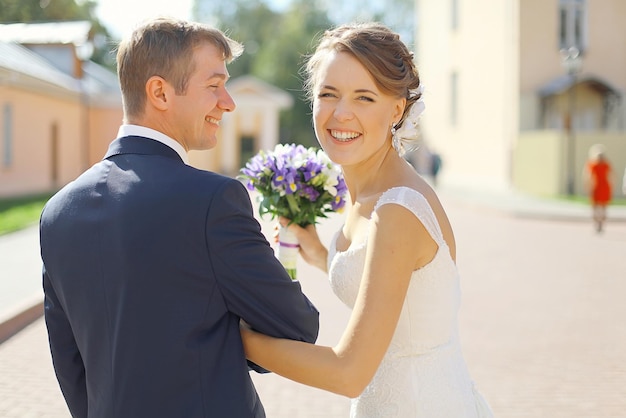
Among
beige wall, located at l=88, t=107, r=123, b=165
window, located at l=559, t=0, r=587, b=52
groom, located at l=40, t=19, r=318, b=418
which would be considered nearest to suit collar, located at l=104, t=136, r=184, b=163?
groom, located at l=40, t=19, r=318, b=418

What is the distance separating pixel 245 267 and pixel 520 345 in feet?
20.0

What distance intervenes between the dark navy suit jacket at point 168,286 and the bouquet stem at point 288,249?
116 centimetres

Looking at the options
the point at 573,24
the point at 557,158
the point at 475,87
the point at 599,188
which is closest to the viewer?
the point at 599,188

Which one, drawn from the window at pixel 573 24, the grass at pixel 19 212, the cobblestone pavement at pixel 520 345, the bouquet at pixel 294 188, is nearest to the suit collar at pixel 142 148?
the bouquet at pixel 294 188

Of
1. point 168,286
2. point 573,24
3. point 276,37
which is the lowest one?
point 168,286

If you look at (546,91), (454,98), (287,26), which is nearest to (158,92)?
(546,91)

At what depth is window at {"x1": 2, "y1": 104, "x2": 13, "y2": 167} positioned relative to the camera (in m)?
26.2

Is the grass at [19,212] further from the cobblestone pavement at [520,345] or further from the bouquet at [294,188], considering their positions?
the bouquet at [294,188]

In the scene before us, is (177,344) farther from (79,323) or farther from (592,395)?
(592,395)

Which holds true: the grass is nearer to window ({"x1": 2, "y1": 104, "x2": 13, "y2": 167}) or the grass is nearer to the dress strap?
window ({"x1": 2, "y1": 104, "x2": 13, "y2": 167})

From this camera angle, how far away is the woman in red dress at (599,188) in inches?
720

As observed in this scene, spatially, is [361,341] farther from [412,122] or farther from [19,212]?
[19,212]

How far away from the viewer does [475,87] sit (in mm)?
36656

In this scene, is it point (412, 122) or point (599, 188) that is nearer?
point (412, 122)
